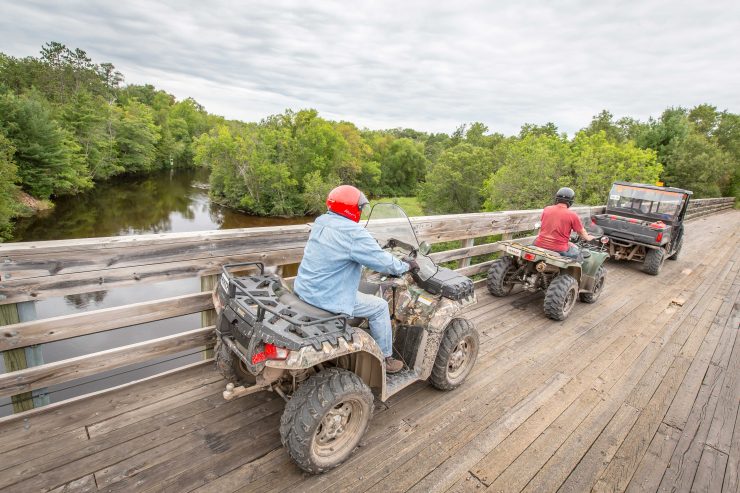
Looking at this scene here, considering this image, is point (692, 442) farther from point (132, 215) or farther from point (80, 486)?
point (132, 215)

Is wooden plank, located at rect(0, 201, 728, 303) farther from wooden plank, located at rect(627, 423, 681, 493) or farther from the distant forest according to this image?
the distant forest

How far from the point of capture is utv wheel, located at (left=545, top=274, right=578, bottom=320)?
4637 millimetres

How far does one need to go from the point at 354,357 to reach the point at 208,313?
145cm

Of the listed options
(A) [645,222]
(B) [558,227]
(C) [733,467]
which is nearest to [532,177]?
(A) [645,222]

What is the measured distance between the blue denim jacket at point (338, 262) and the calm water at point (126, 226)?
699 centimetres

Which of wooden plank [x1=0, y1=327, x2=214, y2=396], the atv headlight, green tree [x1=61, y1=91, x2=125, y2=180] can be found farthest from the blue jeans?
green tree [x1=61, y1=91, x2=125, y2=180]

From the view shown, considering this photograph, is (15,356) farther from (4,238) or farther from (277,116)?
(277,116)

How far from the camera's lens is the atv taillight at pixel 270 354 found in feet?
6.22

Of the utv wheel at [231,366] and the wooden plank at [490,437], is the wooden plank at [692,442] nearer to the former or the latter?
the wooden plank at [490,437]

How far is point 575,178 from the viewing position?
20.1 m

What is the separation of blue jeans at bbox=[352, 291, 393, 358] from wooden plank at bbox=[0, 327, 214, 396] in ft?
4.72

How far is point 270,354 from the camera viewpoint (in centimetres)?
192

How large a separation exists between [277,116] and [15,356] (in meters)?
39.9


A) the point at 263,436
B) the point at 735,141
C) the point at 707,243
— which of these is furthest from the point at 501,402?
the point at 735,141
